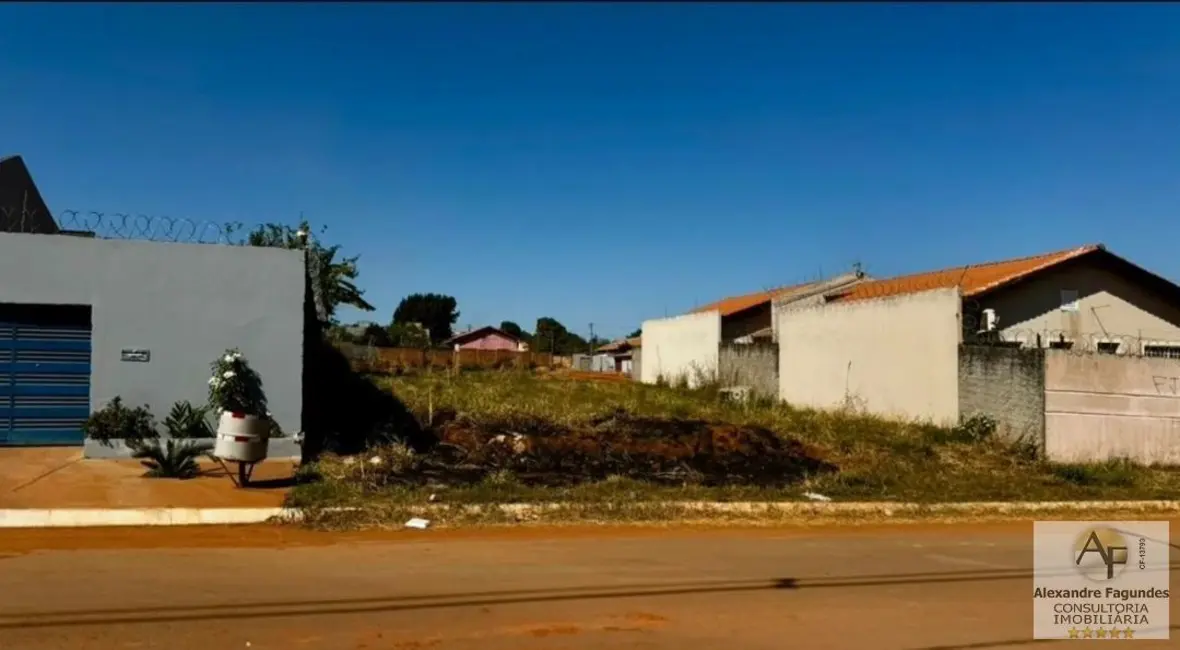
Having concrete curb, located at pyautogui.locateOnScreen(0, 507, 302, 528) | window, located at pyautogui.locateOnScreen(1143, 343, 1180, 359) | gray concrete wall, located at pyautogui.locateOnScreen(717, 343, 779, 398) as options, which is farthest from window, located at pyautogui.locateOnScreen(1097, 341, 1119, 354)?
concrete curb, located at pyautogui.locateOnScreen(0, 507, 302, 528)

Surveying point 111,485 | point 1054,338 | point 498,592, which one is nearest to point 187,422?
point 111,485

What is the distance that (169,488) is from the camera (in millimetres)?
10844

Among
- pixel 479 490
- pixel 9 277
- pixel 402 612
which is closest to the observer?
pixel 402 612

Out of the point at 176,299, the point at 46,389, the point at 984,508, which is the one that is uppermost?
the point at 176,299

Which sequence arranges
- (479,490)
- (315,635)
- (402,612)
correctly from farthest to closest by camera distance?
(479,490) → (402,612) → (315,635)

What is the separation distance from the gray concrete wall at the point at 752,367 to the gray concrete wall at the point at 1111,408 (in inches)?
436

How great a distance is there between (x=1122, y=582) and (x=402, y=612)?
6.59 metres

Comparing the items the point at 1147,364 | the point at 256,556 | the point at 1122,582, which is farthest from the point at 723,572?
the point at 1147,364

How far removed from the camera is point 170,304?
1291 centimetres

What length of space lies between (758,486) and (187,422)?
854 centimetres

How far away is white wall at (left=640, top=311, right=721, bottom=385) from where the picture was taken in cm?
3228

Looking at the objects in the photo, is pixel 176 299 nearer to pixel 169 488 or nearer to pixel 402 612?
pixel 169 488

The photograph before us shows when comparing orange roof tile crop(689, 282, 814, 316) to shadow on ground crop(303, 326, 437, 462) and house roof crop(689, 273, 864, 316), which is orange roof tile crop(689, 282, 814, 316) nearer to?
house roof crop(689, 273, 864, 316)

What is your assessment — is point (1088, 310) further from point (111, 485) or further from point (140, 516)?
point (111, 485)
